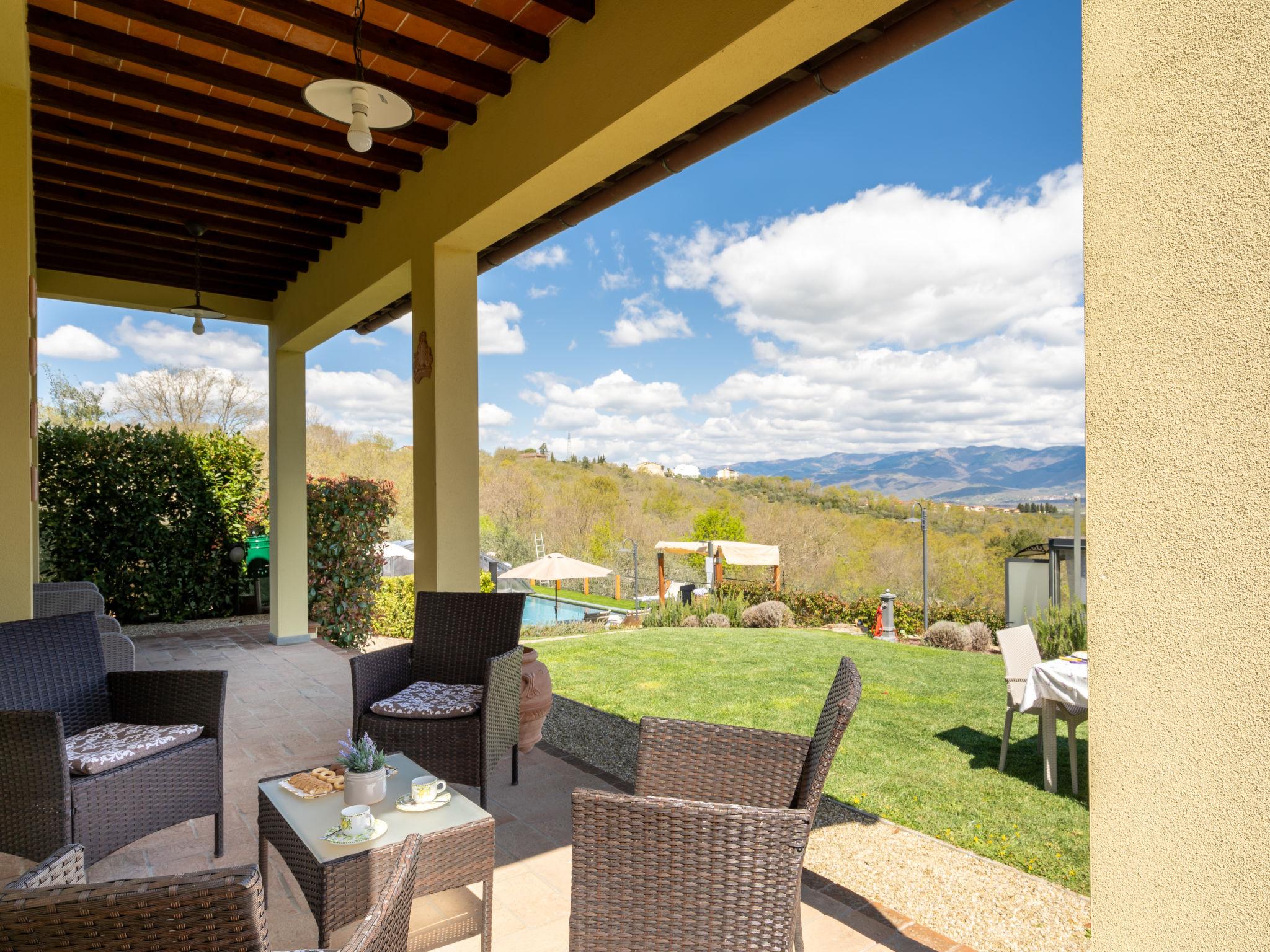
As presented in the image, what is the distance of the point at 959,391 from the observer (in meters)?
47.6

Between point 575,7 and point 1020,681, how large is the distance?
380 cm

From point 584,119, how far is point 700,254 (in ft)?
149

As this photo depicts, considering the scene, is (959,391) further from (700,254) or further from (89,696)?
(89,696)

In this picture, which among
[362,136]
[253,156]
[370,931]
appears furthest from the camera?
[253,156]

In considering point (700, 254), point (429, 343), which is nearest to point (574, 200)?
point (429, 343)

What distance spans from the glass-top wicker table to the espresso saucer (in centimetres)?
1

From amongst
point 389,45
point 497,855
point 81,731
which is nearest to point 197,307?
point 389,45

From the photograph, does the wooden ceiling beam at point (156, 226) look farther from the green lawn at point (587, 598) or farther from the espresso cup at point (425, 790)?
the green lawn at point (587, 598)

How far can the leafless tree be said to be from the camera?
1891 centimetres

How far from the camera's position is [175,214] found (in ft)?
15.9

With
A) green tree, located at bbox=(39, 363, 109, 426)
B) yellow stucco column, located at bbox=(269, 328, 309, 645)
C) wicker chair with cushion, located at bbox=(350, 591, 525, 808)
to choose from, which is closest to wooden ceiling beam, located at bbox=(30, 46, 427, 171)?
wicker chair with cushion, located at bbox=(350, 591, 525, 808)

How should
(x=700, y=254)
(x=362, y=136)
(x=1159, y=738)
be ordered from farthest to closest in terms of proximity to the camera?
1. (x=700, y=254)
2. (x=362, y=136)
3. (x=1159, y=738)

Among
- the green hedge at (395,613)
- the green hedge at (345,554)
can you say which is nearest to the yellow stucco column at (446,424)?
the green hedge at (345,554)

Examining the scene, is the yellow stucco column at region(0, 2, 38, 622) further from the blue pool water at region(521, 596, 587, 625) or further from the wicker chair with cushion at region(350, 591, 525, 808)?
the blue pool water at region(521, 596, 587, 625)
